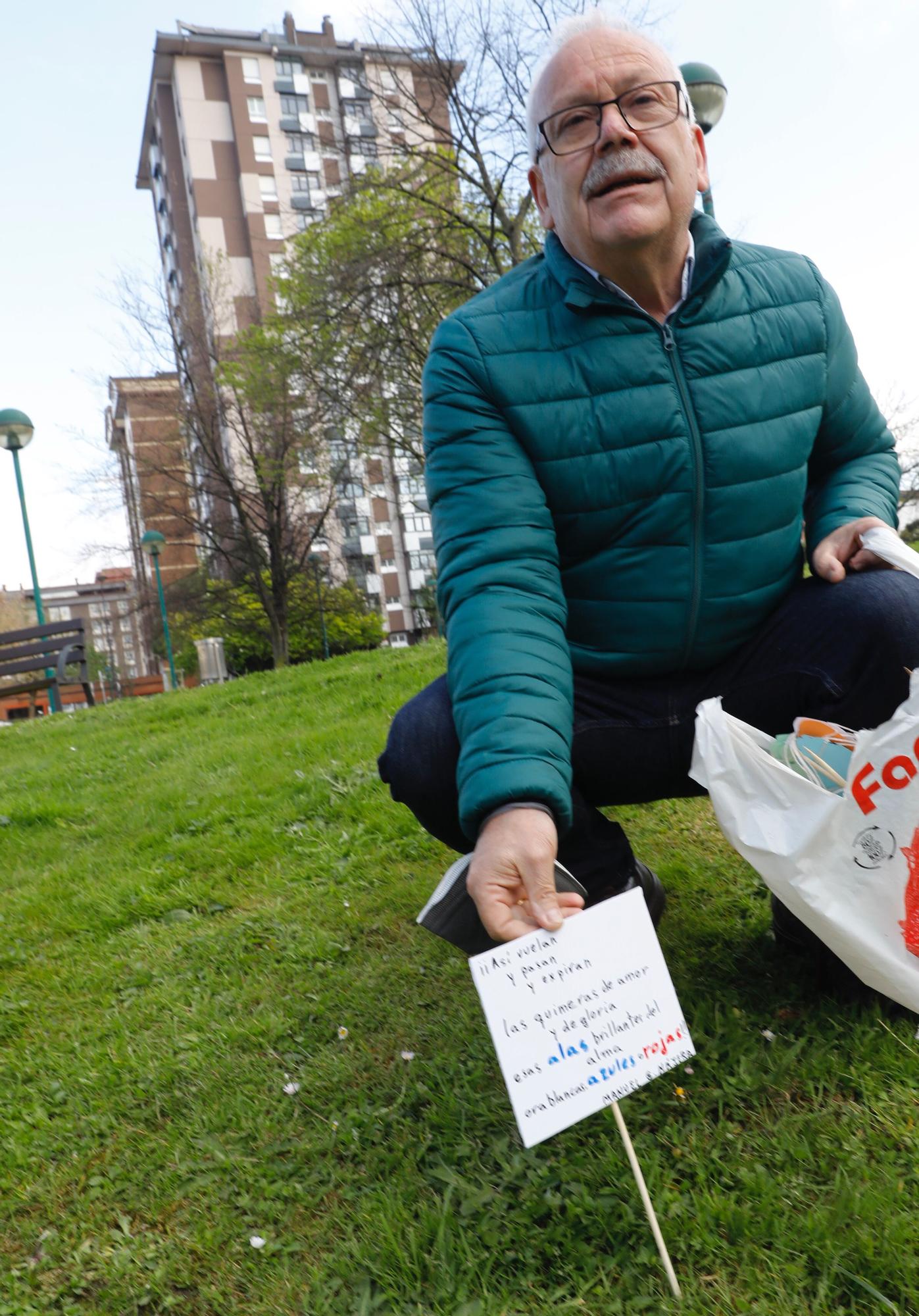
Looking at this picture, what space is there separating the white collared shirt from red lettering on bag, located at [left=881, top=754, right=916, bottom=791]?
3.23ft

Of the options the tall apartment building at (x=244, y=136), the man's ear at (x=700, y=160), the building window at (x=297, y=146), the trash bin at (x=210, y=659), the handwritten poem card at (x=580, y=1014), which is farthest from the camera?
the building window at (x=297, y=146)

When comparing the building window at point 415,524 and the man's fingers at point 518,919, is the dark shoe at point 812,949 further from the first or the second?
the building window at point 415,524

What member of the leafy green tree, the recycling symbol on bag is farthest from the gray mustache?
the leafy green tree

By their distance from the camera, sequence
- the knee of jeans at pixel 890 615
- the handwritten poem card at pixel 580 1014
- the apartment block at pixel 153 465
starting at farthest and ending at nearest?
1. the apartment block at pixel 153 465
2. the knee of jeans at pixel 890 615
3. the handwritten poem card at pixel 580 1014

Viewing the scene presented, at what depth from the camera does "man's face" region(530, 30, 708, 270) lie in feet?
6.24

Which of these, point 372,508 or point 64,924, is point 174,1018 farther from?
point 372,508

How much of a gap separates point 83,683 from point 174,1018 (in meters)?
9.68

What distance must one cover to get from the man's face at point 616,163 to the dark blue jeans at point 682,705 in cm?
81

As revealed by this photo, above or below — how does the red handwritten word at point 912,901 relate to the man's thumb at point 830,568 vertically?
below

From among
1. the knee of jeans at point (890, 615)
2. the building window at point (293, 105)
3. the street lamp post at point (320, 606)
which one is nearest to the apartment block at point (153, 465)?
the street lamp post at point (320, 606)

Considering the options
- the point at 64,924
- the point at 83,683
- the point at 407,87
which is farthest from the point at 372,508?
the point at 64,924

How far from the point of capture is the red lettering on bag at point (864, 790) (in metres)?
1.59

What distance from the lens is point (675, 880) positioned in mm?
2660

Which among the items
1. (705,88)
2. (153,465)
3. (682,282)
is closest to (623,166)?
(682,282)
